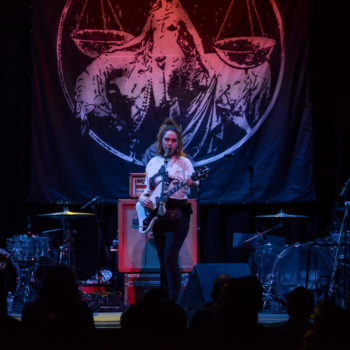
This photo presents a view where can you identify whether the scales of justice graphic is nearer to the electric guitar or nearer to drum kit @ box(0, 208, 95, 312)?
drum kit @ box(0, 208, 95, 312)

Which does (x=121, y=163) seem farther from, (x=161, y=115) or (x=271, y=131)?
(x=271, y=131)

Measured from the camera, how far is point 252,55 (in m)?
7.95

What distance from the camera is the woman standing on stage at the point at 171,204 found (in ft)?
19.1

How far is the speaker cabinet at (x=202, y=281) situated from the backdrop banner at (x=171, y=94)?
243 cm

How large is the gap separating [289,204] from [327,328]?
19.2 ft

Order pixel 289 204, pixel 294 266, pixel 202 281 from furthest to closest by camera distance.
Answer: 1. pixel 289 204
2. pixel 294 266
3. pixel 202 281

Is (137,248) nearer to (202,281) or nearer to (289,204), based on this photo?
(202,281)

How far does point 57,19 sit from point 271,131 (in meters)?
3.43

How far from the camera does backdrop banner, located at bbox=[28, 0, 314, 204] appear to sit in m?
7.88

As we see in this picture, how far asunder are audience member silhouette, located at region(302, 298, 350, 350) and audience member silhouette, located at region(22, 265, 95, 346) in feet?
3.16

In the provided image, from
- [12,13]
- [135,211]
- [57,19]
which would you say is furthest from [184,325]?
[12,13]

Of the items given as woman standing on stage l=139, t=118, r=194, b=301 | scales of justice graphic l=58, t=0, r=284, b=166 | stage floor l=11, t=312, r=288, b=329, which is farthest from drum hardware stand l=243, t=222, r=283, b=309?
woman standing on stage l=139, t=118, r=194, b=301

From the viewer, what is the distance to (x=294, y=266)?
711 centimetres

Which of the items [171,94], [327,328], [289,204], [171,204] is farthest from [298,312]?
[171,94]
